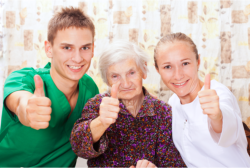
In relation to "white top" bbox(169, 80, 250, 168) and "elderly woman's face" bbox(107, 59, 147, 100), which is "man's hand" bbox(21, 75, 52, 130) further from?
"white top" bbox(169, 80, 250, 168)

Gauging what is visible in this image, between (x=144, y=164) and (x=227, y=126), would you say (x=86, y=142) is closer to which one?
(x=144, y=164)

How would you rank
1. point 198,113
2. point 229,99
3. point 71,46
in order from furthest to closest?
point 71,46
point 198,113
point 229,99

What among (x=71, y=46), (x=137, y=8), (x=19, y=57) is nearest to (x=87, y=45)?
(x=71, y=46)

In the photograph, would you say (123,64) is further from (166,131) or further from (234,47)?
(234,47)

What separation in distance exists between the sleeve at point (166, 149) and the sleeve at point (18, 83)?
2.61 feet

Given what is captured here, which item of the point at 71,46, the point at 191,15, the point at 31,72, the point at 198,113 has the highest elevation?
the point at 191,15

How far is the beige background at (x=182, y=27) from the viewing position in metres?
2.31

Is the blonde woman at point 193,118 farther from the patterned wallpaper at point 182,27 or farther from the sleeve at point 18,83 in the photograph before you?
the patterned wallpaper at point 182,27

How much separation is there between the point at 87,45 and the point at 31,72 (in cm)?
40

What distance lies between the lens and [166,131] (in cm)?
123

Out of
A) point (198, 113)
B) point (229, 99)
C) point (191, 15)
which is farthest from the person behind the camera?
point (191, 15)

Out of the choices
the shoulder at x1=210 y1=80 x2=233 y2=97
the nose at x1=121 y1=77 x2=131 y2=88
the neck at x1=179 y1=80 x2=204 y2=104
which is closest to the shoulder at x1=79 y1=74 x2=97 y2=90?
the nose at x1=121 y1=77 x2=131 y2=88

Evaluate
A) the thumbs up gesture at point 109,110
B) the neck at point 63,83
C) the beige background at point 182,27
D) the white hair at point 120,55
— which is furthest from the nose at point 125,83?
the beige background at point 182,27

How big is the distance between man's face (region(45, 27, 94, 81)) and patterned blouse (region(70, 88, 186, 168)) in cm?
23
